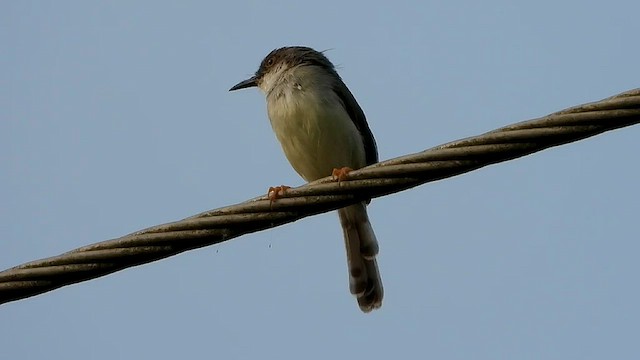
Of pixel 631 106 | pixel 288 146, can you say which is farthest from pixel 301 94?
pixel 631 106

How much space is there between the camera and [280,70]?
882 centimetres

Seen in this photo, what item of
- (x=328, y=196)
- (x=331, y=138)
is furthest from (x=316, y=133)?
(x=328, y=196)

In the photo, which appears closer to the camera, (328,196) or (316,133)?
(328,196)

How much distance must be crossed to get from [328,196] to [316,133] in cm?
329

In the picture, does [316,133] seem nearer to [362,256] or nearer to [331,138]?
[331,138]

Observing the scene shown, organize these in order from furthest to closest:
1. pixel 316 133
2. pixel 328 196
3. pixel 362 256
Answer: pixel 362 256 → pixel 316 133 → pixel 328 196

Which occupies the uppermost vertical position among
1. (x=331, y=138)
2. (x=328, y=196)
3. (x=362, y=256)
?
(x=331, y=138)

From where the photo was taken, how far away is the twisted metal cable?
3959 millimetres

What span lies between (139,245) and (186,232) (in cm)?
19

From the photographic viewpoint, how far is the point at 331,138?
7.64 meters

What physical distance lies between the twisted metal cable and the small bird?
3305mm

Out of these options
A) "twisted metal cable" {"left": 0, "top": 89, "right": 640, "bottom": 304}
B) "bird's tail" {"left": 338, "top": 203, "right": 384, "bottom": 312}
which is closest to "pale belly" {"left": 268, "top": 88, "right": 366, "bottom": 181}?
"bird's tail" {"left": 338, "top": 203, "right": 384, "bottom": 312}

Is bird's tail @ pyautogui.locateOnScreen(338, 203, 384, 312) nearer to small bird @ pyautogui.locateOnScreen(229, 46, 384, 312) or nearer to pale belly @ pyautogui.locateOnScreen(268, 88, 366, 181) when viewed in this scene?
small bird @ pyautogui.locateOnScreen(229, 46, 384, 312)

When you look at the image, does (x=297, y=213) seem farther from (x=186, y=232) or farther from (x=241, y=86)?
(x=241, y=86)
